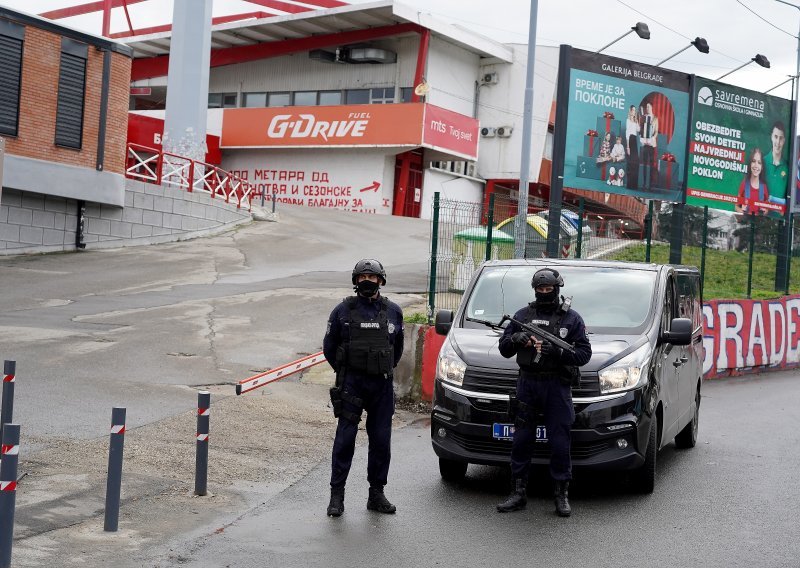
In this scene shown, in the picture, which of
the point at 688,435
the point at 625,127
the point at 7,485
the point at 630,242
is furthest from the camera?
the point at 625,127

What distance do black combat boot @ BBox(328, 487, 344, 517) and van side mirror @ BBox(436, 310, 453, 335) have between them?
1950mm

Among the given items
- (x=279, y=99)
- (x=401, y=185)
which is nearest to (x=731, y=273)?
(x=401, y=185)

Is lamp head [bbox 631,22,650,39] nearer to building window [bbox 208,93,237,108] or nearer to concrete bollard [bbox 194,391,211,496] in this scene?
concrete bollard [bbox 194,391,211,496]

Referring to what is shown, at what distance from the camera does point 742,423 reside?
13.4 m

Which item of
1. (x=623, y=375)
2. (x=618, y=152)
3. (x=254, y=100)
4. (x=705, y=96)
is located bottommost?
(x=623, y=375)

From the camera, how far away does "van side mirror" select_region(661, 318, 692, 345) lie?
9.06 meters

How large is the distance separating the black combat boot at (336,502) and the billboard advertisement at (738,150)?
20.8 m

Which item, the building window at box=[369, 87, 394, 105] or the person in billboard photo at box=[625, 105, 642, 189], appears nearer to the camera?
the person in billboard photo at box=[625, 105, 642, 189]

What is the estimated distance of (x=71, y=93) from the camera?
26.1 metres

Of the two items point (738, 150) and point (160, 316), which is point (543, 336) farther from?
point (738, 150)

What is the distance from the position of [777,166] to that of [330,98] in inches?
1107

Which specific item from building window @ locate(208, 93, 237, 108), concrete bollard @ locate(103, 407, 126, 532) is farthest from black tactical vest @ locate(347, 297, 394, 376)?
building window @ locate(208, 93, 237, 108)

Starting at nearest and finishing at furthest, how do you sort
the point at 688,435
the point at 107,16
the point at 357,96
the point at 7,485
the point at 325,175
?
the point at 7,485, the point at 688,435, the point at 325,175, the point at 357,96, the point at 107,16

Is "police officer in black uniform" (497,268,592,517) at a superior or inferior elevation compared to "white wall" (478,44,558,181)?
inferior
